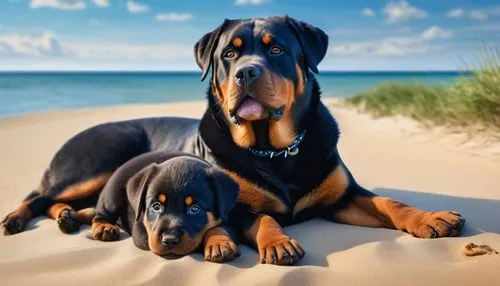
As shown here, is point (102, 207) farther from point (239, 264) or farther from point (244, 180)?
point (239, 264)

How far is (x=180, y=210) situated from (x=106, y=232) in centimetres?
71

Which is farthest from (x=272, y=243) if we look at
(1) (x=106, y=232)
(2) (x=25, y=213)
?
(2) (x=25, y=213)

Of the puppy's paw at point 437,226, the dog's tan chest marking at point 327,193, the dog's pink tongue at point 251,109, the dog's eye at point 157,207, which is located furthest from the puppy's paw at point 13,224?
the puppy's paw at point 437,226

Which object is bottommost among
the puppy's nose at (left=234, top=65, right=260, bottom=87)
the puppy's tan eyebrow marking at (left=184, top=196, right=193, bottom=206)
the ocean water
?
the ocean water

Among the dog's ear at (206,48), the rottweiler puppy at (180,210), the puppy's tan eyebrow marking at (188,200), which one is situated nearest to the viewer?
the rottweiler puppy at (180,210)

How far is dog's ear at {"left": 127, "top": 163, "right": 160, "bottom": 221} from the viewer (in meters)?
3.87

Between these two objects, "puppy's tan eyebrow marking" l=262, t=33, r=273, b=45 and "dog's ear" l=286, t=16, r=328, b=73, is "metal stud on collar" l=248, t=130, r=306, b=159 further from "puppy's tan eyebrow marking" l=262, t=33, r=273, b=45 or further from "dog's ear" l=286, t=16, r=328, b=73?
"puppy's tan eyebrow marking" l=262, t=33, r=273, b=45

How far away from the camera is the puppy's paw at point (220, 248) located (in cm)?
347

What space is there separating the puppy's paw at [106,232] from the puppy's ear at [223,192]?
0.74 m

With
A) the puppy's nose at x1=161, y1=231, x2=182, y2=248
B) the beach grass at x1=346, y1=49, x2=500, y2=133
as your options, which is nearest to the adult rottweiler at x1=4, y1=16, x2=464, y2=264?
the puppy's nose at x1=161, y1=231, x2=182, y2=248

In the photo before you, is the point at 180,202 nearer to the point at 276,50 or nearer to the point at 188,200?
the point at 188,200

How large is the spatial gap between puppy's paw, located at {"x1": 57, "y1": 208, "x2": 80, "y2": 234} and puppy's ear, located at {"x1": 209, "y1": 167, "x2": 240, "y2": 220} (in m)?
1.18

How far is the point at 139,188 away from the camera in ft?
12.9

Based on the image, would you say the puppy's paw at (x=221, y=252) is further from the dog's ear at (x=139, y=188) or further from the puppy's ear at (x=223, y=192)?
the dog's ear at (x=139, y=188)
